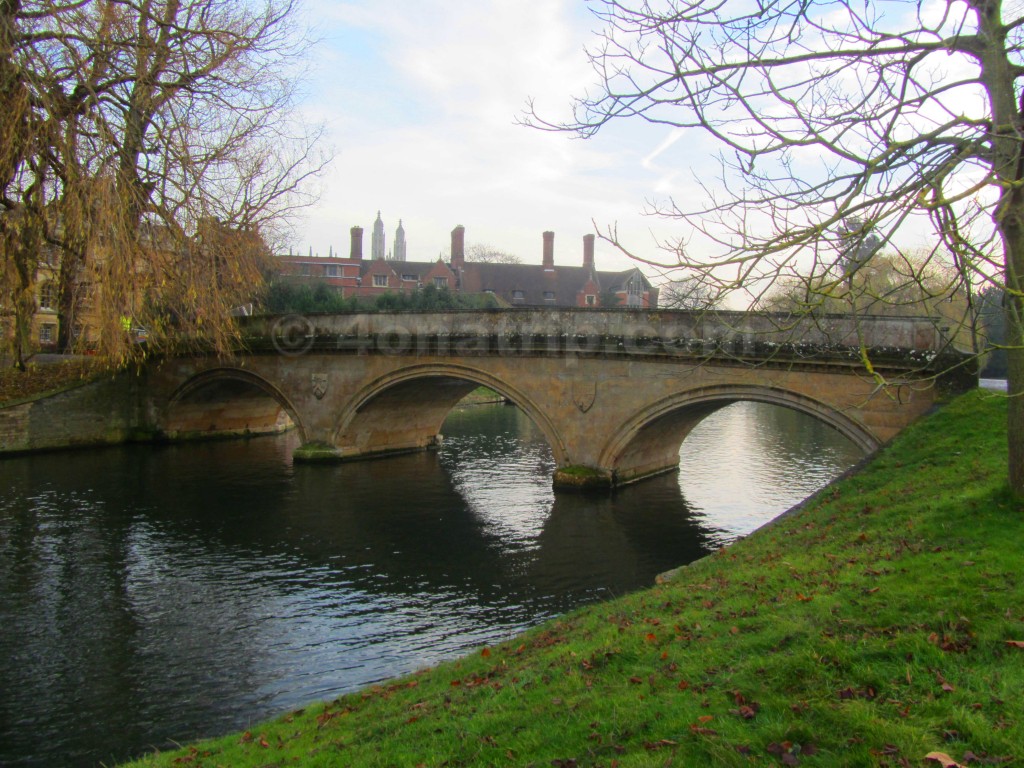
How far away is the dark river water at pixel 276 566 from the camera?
345 inches

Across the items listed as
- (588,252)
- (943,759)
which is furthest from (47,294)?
(588,252)

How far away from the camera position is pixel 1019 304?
22.8 ft

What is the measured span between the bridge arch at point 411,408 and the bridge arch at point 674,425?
1.59 m

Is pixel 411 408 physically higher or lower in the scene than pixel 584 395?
lower

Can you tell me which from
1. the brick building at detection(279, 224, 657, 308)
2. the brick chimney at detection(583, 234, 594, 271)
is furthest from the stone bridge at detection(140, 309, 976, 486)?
the brick chimney at detection(583, 234, 594, 271)

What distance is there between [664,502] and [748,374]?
3.83 meters

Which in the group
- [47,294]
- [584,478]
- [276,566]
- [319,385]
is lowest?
[276,566]

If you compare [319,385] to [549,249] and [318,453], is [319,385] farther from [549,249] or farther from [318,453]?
[549,249]

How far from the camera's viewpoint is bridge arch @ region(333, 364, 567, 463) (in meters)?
20.5

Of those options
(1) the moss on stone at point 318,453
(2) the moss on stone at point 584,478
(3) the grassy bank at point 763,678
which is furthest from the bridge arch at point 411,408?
(3) the grassy bank at point 763,678

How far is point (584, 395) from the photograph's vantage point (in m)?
19.3

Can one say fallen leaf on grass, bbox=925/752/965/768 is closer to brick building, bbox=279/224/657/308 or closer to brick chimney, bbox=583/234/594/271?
brick building, bbox=279/224/657/308

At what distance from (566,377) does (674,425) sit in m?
3.33

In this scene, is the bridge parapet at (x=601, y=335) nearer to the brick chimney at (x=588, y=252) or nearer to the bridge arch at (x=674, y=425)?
the bridge arch at (x=674, y=425)
